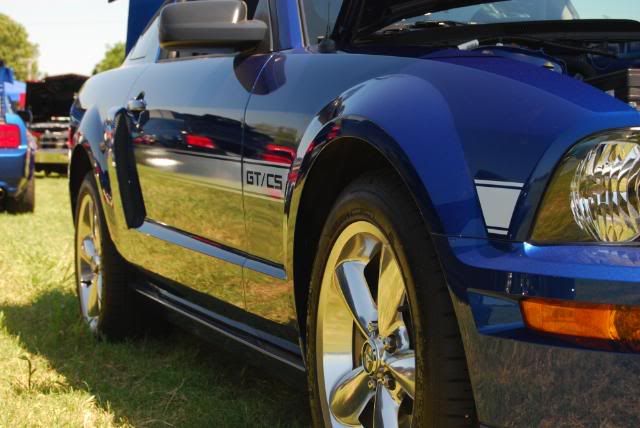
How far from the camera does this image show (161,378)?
14.6 feet

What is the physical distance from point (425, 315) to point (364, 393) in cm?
50

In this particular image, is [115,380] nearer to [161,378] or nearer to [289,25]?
[161,378]

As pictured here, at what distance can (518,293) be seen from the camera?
2.14 m

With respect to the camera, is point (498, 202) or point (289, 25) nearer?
point (498, 202)

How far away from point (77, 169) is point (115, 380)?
4.67 feet

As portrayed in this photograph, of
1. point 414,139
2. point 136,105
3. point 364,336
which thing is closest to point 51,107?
point 136,105

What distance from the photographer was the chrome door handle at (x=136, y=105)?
4.38 m

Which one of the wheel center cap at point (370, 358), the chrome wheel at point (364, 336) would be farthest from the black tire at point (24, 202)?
the wheel center cap at point (370, 358)

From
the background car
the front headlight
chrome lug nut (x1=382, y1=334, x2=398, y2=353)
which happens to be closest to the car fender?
the front headlight

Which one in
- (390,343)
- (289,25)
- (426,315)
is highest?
(289,25)

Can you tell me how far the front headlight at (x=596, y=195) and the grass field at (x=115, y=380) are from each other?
1774mm

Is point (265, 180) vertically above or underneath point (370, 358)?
above

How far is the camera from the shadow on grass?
3.90 meters

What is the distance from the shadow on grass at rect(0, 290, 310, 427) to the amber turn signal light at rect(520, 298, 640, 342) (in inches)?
49.4
